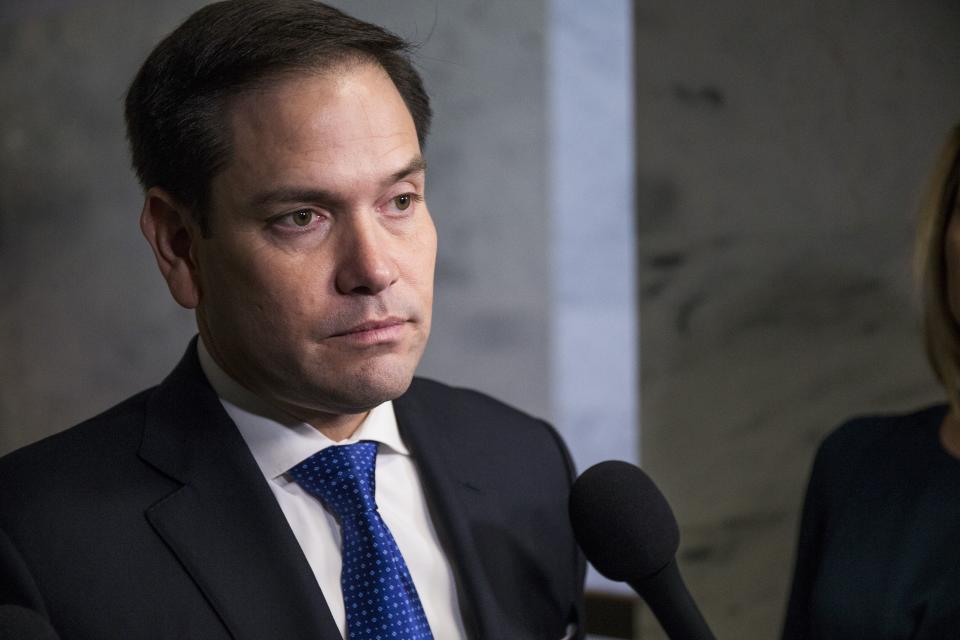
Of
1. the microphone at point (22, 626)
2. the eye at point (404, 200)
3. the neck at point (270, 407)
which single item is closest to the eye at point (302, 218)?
the eye at point (404, 200)

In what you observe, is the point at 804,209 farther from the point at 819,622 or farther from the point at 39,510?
the point at 39,510

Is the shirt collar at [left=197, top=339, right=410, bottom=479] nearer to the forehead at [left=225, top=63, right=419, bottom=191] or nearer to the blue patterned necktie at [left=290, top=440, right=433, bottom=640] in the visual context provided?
the blue patterned necktie at [left=290, top=440, right=433, bottom=640]

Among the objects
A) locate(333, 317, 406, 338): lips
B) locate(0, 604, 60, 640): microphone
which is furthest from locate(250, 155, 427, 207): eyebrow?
locate(0, 604, 60, 640): microphone

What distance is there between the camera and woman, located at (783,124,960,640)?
1777 millimetres

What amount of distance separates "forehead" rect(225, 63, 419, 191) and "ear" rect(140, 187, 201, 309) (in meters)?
0.14

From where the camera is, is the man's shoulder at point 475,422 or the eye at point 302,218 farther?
the man's shoulder at point 475,422

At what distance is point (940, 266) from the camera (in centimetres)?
187

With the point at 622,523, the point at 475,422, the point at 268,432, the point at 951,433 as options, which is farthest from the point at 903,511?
the point at 268,432

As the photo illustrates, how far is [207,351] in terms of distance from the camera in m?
1.47

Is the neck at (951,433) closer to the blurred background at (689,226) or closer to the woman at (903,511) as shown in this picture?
the woman at (903,511)

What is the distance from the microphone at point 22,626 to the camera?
886 millimetres

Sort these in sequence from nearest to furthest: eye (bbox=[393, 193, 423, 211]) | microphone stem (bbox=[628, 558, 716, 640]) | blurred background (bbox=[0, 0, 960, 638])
→ microphone stem (bbox=[628, 558, 716, 640]) < eye (bbox=[393, 193, 423, 211]) < blurred background (bbox=[0, 0, 960, 638])

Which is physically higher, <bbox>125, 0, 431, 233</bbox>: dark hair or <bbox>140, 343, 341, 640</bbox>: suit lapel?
<bbox>125, 0, 431, 233</bbox>: dark hair

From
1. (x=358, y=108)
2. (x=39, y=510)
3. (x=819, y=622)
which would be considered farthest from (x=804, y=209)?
(x=39, y=510)
